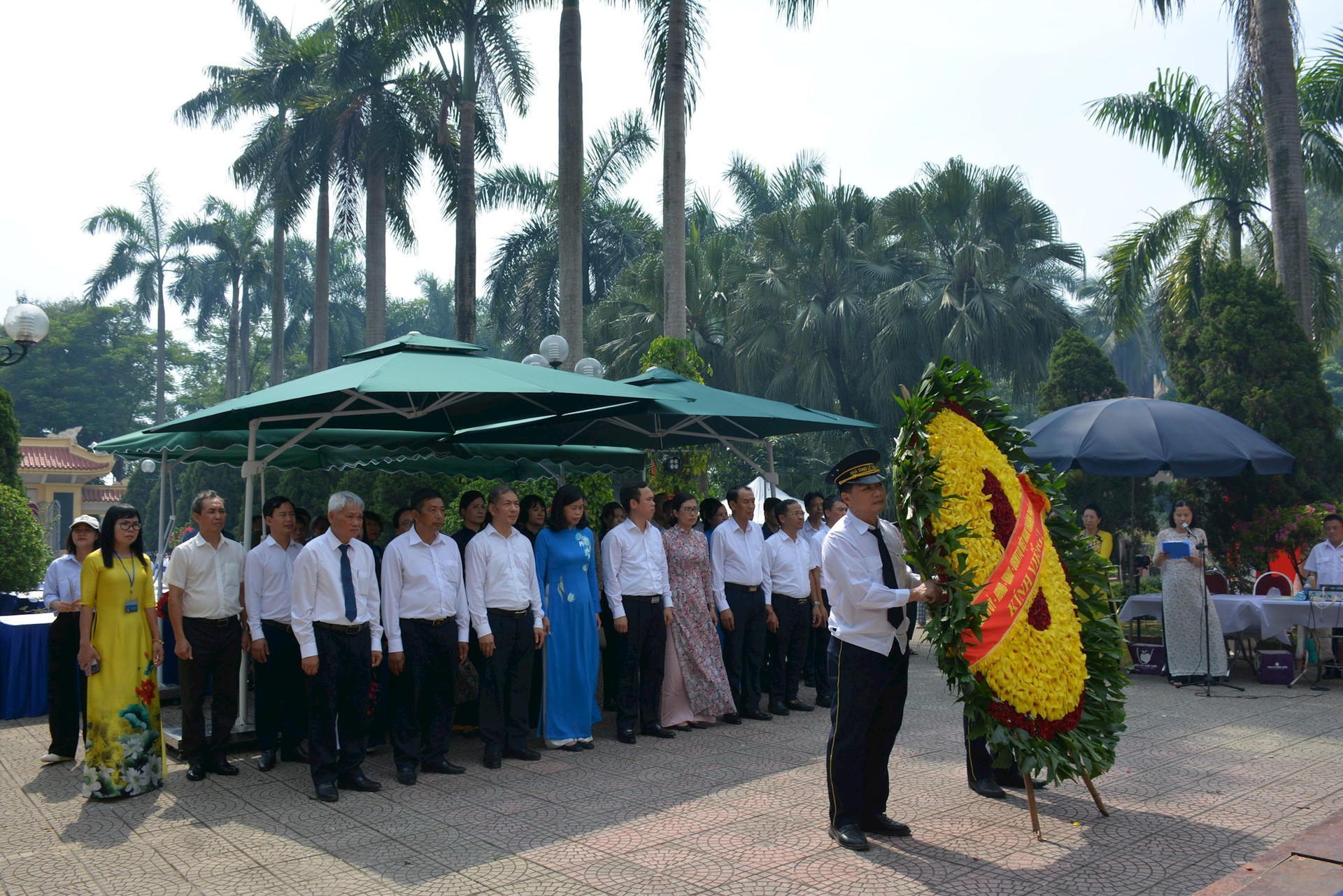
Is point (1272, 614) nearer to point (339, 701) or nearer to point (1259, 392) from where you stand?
point (1259, 392)

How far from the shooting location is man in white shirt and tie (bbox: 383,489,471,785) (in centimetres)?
619

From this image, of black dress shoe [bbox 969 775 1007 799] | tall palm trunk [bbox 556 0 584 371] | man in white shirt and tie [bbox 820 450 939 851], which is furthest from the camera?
tall palm trunk [bbox 556 0 584 371]

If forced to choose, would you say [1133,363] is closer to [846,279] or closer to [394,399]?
[846,279]

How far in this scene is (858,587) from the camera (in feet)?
15.7

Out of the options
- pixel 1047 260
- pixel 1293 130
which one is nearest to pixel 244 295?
pixel 1047 260

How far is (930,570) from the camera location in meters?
4.74

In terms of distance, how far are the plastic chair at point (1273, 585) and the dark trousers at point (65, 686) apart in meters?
10.5

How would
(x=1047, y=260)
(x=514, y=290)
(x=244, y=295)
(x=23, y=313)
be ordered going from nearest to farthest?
(x=23, y=313)
(x=1047, y=260)
(x=514, y=290)
(x=244, y=295)

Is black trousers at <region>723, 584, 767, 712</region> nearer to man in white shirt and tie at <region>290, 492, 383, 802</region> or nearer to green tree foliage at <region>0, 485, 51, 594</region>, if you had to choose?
man in white shirt and tie at <region>290, 492, 383, 802</region>

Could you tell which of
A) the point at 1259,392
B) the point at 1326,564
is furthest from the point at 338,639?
the point at 1259,392

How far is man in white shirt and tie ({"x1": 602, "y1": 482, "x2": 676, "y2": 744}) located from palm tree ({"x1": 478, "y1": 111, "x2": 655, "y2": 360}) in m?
23.5

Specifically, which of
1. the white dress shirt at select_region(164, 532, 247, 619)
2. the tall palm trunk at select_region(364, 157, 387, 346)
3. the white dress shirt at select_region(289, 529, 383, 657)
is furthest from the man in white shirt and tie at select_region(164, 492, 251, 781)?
the tall palm trunk at select_region(364, 157, 387, 346)

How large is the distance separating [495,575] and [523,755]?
4.05 ft

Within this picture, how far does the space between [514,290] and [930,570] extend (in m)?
28.6
